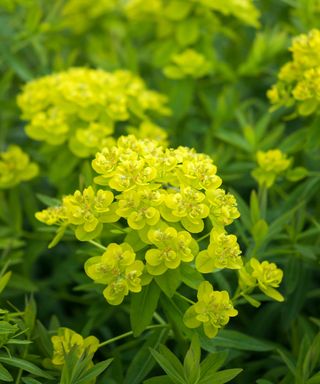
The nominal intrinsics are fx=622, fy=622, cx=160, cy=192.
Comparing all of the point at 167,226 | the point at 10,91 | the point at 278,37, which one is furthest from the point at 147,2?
the point at 167,226

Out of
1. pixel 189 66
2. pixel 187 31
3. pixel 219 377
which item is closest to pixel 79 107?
pixel 189 66

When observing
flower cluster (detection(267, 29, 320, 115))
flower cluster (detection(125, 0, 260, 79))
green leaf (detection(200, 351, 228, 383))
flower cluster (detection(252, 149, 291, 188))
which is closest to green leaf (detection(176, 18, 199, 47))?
flower cluster (detection(125, 0, 260, 79))

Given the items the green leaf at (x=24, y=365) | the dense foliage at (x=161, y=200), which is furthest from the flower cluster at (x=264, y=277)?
the green leaf at (x=24, y=365)

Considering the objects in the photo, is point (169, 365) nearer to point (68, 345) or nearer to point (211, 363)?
point (211, 363)

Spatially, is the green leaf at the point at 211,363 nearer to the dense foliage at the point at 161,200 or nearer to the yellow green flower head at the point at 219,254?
the dense foliage at the point at 161,200

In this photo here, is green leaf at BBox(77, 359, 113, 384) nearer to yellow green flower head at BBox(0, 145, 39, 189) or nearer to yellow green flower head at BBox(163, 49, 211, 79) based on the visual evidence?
yellow green flower head at BBox(0, 145, 39, 189)

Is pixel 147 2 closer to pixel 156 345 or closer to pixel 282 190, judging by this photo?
pixel 282 190
